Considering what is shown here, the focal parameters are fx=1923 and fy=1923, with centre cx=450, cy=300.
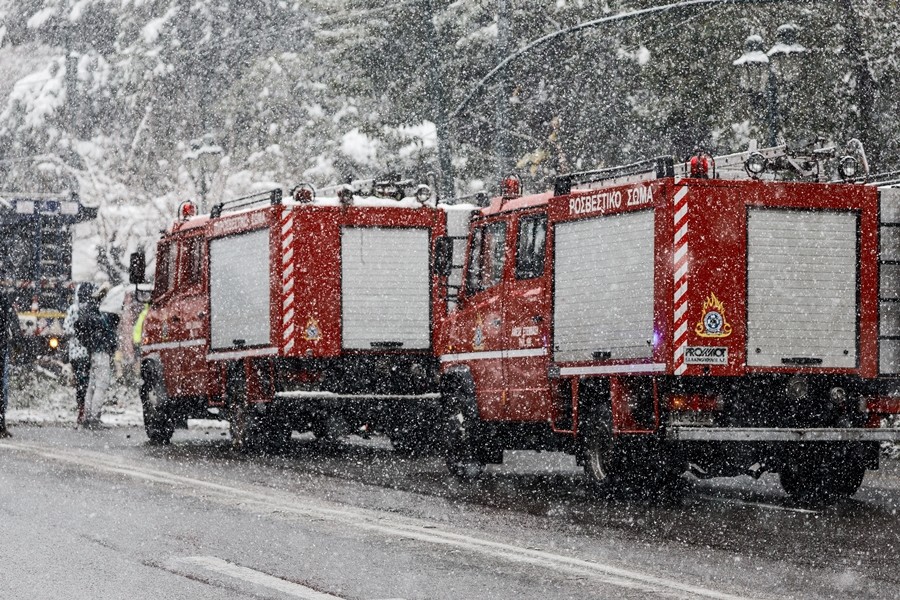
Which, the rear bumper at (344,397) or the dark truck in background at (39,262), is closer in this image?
the rear bumper at (344,397)

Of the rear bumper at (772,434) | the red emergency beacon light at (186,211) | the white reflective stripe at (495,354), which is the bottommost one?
the rear bumper at (772,434)

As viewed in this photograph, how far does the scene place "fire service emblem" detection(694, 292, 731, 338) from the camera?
43.9 ft

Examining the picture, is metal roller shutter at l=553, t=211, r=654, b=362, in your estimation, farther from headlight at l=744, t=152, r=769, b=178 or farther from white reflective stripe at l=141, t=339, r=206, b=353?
white reflective stripe at l=141, t=339, r=206, b=353

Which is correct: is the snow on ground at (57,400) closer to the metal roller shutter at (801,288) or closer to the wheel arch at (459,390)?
the wheel arch at (459,390)

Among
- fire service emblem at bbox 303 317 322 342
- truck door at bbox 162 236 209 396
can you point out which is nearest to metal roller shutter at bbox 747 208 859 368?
fire service emblem at bbox 303 317 322 342

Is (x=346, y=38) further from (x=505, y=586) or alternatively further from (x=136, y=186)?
(x=505, y=586)

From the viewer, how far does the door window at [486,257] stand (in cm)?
1566

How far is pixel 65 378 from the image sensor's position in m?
32.1

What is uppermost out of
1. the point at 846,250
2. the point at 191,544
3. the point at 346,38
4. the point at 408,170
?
the point at 346,38

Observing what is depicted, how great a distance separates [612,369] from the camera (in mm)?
13820

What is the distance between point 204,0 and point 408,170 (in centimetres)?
795

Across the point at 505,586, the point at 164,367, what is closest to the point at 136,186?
the point at 164,367

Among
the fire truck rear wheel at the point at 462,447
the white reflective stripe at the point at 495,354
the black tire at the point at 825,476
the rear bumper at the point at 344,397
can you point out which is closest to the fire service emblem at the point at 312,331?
the rear bumper at the point at 344,397

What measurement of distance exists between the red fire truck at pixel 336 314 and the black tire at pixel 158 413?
1.63 metres
